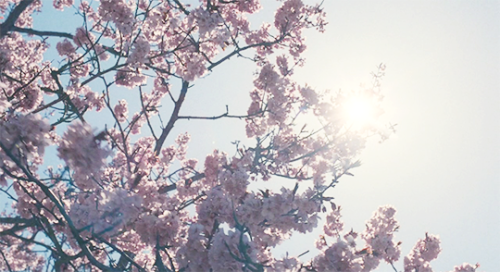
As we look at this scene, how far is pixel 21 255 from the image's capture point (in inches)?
427

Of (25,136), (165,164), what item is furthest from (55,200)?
(165,164)

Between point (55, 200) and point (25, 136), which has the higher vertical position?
point (25, 136)

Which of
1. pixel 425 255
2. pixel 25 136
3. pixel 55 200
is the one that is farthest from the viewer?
pixel 425 255

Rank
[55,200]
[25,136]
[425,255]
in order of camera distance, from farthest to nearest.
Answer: [425,255], [55,200], [25,136]

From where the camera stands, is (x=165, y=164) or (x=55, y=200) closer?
(x=55, y=200)

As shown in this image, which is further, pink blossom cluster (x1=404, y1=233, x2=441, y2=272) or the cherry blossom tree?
pink blossom cluster (x1=404, y1=233, x2=441, y2=272)

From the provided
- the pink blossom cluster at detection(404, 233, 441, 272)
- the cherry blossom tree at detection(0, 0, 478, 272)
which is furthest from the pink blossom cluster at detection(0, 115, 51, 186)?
the pink blossom cluster at detection(404, 233, 441, 272)

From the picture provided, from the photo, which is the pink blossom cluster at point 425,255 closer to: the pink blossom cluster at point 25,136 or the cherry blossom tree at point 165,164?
the cherry blossom tree at point 165,164

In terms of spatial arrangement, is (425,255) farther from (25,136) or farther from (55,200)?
(25,136)

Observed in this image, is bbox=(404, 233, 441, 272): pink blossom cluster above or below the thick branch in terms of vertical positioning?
above

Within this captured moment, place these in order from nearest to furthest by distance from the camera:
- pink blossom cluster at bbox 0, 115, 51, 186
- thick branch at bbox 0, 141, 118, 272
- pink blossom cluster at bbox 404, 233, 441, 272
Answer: thick branch at bbox 0, 141, 118, 272
pink blossom cluster at bbox 0, 115, 51, 186
pink blossom cluster at bbox 404, 233, 441, 272

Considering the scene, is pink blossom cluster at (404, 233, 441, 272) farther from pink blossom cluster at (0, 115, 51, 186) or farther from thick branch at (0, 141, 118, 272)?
pink blossom cluster at (0, 115, 51, 186)

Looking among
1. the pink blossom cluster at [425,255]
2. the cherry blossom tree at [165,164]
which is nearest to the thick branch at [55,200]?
the cherry blossom tree at [165,164]

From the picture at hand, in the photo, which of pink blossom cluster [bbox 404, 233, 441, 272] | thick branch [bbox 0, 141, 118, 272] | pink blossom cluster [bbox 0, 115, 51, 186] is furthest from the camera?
pink blossom cluster [bbox 404, 233, 441, 272]
